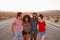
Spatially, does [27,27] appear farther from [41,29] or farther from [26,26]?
[41,29]

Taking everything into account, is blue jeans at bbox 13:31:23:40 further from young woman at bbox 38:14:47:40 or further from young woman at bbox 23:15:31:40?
young woman at bbox 38:14:47:40

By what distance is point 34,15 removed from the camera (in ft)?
22.8

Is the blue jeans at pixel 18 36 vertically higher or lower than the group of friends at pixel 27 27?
lower

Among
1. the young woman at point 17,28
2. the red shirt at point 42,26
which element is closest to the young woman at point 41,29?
the red shirt at point 42,26

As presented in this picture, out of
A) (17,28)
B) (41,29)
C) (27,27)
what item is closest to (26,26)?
(27,27)

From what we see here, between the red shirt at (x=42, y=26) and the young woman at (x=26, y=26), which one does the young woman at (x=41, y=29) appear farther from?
the young woman at (x=26, y=26)

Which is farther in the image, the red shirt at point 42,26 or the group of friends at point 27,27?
the red shirt at point 42,26

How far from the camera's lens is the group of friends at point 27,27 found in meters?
6.83

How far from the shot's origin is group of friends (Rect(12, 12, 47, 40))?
22.4 feet

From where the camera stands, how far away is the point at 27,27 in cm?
689
